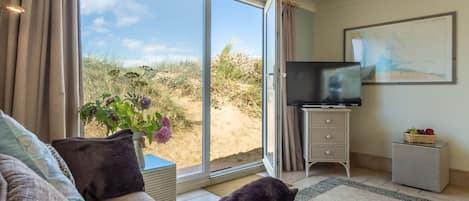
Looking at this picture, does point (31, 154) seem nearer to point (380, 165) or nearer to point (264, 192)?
point (264, 192)

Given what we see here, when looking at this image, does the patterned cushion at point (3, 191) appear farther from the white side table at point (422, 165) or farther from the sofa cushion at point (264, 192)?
the white side table at point (422, 165)

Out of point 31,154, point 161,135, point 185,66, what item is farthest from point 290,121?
point 31,154

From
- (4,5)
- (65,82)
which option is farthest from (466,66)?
(4,5)

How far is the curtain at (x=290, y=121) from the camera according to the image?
367cm

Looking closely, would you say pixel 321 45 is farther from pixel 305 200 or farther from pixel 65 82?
pixel 65 82

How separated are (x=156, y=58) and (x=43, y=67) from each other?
Answer: 1.04 metres

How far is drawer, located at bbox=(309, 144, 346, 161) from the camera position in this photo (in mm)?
3404

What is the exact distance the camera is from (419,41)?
3.36 metres

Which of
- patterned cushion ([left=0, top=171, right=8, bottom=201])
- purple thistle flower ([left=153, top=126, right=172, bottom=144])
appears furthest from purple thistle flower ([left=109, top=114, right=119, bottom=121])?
patterned cushion ([left=0, top=171, right=8, bottom=201])

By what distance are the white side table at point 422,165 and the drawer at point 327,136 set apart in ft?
1.87

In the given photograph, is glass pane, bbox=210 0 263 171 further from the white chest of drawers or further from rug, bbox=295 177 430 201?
rug, bbox=295 177 430 201

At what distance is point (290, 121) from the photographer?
3719 millimetres

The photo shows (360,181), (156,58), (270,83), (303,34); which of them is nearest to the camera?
(156,58)

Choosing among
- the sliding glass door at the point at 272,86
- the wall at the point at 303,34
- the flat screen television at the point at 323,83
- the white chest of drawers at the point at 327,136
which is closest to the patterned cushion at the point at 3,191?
the sliding glass door at the point at 272,86
